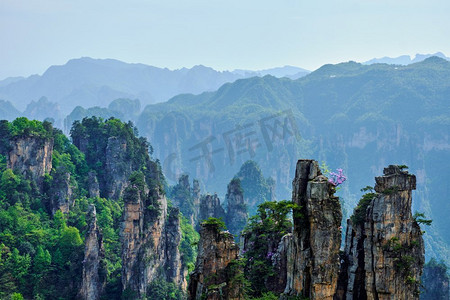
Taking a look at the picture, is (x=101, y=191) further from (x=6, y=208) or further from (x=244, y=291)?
(x=244, y=291)

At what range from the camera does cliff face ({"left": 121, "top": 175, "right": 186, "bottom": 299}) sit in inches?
1464

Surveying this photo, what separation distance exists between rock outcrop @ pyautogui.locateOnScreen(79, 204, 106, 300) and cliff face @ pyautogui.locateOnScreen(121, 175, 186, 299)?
166 centimetres

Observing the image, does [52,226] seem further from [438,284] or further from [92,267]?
[438,284]

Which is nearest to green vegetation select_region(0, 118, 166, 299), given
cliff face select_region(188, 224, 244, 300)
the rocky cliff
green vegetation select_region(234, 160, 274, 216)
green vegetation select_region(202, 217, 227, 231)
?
cliff face select_region(188, 224, 244, 300)

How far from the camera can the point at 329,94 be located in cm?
18950

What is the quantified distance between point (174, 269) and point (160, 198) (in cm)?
579

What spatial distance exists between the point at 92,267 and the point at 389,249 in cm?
2333

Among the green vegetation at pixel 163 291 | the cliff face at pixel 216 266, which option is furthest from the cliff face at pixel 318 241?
the green vegetation at pixel 163 291

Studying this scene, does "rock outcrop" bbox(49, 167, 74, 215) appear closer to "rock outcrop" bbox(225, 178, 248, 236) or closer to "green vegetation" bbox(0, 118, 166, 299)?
"green vegetation" bbox(0, 118, 166, 299)

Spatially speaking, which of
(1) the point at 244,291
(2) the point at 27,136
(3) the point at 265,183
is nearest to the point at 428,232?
(3) the point at 265,183

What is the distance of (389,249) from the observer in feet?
58.5

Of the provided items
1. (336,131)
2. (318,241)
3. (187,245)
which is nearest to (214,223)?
(318,241)

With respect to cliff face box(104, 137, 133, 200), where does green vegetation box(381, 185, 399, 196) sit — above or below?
below

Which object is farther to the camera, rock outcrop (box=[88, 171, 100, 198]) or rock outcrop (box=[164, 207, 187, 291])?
rock outcrop (box=[88, 171, 100, 198])
